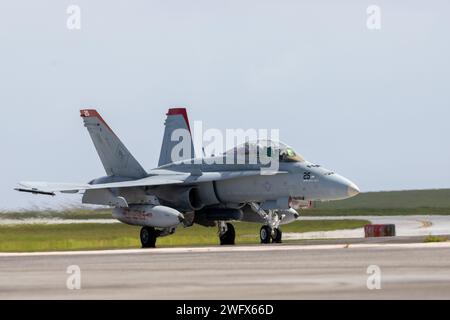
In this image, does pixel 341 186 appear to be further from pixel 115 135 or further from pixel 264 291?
pixel 264 291

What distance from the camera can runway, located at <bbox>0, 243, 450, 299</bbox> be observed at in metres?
15.2

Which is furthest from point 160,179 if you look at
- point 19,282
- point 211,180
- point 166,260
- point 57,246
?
point 19,282

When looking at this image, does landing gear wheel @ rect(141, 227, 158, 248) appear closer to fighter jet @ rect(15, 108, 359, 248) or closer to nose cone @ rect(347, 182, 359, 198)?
fighter jet @ rect(15, 108, 359, 248)

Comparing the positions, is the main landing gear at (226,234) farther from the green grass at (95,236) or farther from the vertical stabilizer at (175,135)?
the vertical stabilizer at (175,135)

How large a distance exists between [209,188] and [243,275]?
20.0 m

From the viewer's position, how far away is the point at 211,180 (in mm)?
37875

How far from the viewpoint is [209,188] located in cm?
3850

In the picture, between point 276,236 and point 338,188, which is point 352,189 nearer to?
point 338,188

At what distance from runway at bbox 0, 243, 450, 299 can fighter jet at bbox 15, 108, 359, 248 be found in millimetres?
9289

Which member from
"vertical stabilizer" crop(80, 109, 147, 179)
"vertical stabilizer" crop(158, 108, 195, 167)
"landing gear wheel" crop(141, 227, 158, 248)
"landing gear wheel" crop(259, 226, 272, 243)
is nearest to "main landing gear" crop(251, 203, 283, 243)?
"landing gear wheel" crop(259, 226, 272, 243)

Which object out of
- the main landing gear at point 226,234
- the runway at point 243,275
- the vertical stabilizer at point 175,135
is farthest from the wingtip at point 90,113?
the runway at point 243,275

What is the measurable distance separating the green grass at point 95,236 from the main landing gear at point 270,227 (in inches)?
146

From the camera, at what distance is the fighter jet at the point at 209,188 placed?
118ft
